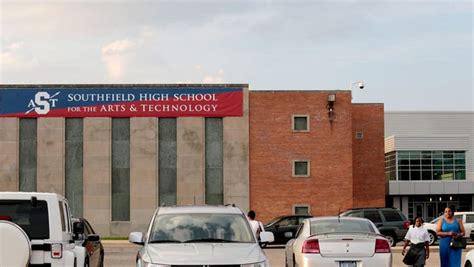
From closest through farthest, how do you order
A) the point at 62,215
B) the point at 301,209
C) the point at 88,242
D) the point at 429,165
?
the point at 62,215 < the point at 88,242 < the point at 301,209 < the point at 429,165

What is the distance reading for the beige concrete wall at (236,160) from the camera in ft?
175

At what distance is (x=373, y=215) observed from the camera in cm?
3691

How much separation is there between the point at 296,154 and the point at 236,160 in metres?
3.77

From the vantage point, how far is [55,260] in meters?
12.3

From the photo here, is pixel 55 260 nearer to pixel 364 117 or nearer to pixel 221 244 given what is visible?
pixel 221 244

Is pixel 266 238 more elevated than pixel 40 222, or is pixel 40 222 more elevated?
pixel 40 222

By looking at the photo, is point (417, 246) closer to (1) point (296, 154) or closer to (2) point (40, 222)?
(2) point (40, 222)

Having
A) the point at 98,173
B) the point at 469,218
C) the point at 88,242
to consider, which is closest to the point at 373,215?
the point at 469,218

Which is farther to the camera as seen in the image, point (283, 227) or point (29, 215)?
point (283, 227)

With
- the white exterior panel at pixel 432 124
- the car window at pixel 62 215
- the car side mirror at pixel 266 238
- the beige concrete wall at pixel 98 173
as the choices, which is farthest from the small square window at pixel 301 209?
the car window at pixel 62 215

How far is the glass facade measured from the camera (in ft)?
230

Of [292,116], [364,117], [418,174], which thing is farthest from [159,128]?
[418,174]

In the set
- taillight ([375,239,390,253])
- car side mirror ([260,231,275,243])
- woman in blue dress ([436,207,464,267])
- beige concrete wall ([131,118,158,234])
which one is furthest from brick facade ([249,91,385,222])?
car side mirror ([260,231,275,243])

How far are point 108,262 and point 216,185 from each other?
25997mm
